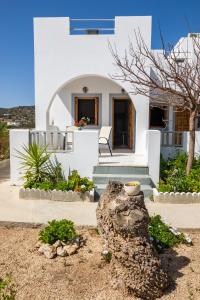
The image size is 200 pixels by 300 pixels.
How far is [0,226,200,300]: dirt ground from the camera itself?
4684 mm

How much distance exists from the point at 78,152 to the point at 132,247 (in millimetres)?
6442

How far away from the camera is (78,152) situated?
10672 millimetres

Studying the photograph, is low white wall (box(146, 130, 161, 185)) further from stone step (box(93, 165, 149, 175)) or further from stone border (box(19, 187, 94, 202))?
stone border (box(19, 187, 94, 202))

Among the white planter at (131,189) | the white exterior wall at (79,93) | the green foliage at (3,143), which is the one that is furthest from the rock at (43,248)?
the green foliage at (3,143)

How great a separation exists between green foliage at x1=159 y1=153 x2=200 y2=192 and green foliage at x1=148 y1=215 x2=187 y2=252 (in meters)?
3.01

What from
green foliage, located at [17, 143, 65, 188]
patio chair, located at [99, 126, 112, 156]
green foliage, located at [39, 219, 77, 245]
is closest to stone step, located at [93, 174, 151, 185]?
green foliage, located at [17, 143, 65, 188]

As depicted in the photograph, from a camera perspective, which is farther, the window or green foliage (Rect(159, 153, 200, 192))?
the window

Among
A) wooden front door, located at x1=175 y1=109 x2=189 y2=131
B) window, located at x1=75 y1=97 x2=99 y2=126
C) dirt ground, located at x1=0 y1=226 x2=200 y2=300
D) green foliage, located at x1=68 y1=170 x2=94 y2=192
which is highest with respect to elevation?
window, located at x1=75 y1=97 x2=99 y2=126

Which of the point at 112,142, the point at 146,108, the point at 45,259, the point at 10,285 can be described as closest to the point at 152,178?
the point at 146,108

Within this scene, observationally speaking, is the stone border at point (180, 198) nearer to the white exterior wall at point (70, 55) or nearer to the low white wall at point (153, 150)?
the low white wall at point (153, 150)

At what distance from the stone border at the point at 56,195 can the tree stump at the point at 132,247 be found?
15.1 ft

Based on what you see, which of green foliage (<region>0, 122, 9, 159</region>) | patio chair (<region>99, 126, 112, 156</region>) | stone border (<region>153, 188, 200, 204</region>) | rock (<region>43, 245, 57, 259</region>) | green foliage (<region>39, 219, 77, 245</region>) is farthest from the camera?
green foliage (<region>0, 122, 9, 159</region>)

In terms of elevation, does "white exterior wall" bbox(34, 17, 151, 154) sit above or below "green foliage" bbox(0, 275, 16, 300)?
above

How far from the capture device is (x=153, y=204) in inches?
360
